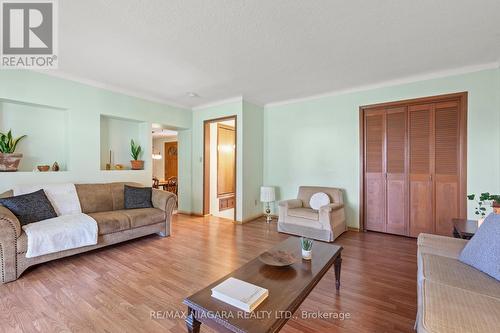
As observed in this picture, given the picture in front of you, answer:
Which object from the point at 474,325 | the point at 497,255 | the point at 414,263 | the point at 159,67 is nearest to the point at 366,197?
the point at 414,263

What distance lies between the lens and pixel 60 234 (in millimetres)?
2512

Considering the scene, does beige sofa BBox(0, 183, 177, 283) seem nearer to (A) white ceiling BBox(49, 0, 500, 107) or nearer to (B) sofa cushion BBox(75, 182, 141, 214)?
(B) sofa cushion BBox(75, 182, 141, 214)

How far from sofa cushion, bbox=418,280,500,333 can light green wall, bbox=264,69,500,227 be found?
8.73ft

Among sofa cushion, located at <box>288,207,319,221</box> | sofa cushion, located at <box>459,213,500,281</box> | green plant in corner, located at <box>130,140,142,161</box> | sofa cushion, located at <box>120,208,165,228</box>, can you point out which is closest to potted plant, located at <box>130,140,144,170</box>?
green plant in corner, located at <box>130,140,142,161</box>

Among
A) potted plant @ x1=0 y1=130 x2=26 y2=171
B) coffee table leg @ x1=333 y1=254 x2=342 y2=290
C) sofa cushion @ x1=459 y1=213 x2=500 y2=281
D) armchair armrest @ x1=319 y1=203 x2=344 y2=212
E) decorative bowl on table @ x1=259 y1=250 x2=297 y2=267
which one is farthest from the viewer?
armchair armrest @ x1=319 y1=203 x2=344 y2=212

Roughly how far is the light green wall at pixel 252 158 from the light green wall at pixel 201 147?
0.09m

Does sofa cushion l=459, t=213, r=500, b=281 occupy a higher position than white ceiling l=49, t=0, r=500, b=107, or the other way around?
white ceiling l=49, t=0, r=500, b=107

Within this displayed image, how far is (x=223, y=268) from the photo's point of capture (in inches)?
99.9

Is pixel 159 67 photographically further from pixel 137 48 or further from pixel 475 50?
pixel 475 50

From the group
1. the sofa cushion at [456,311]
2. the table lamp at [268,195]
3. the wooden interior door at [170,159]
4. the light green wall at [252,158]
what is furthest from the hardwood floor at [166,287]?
the wooden interior door at [170,159]

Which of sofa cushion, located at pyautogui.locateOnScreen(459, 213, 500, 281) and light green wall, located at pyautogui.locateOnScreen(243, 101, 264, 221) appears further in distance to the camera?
light green wall, located at pyautogui.locateOnScreen(243, 101, 264, 221)

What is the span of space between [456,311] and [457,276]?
45 centimetres

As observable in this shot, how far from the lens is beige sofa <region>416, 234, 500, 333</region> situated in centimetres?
102

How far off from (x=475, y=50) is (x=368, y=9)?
5.66ft
